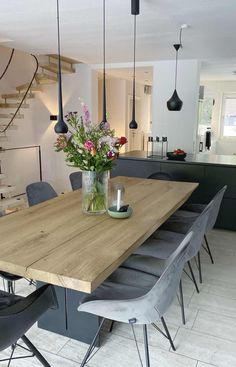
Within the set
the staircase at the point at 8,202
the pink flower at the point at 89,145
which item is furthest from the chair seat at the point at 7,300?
the staircase at the point at 8,202

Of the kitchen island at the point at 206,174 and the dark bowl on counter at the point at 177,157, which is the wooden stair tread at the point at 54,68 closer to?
the kitchen island at the point at 206,174

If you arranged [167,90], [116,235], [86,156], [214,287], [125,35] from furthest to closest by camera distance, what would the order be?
[167,90], [125,35], [214,287], [86,156], [116,235]

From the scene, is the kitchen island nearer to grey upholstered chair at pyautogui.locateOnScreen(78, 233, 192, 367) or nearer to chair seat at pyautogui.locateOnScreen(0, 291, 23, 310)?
grey upholstered chair at pyautogui.locateOnScreen(78, 233, 192, 367)

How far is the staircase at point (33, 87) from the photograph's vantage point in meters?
5.86

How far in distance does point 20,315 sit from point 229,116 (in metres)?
8.70

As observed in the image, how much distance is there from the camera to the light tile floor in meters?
1.90

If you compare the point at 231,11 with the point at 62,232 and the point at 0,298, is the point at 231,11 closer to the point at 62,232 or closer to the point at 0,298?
the point at 62,232

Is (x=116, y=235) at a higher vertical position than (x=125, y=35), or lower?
lower

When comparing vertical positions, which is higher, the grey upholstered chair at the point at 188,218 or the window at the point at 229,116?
the window at the point at 229,116

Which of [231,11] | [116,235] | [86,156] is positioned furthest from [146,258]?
[231,11]

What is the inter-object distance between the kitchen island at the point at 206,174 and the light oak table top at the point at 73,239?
144 centimetres

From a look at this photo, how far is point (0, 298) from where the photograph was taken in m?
1.72

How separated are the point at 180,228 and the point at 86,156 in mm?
1234

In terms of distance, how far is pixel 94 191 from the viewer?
2.21 metres
